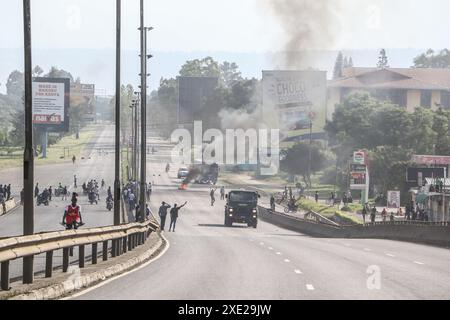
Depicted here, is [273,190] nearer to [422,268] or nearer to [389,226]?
[389,226]

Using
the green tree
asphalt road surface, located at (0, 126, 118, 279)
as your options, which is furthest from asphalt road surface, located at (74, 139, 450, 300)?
the green tree

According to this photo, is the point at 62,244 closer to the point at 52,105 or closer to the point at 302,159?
the point at 52,105

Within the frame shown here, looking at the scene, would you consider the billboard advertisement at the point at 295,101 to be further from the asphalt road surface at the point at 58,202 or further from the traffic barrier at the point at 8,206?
the traffic barrier at the point at 8,206

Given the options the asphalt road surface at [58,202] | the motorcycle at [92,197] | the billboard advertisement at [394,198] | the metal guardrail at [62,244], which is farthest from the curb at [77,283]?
the motorcycle at [92,197]

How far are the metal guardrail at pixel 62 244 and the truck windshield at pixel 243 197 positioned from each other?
35543mm

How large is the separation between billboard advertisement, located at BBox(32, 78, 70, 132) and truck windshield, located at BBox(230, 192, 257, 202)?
54807 millimetres

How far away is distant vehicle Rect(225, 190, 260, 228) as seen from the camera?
70.8 m

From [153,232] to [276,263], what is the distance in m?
21.0

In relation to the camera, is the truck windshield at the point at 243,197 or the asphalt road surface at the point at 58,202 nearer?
the asphalt road surface at the point at 58,202

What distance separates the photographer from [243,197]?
233 ft

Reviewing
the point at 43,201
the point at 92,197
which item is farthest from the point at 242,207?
the point at 92,197

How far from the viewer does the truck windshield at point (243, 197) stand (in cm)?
7069

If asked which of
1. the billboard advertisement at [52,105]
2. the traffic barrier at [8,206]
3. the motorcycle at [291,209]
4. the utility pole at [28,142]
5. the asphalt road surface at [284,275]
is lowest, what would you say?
the motorcycle at [291,209]
